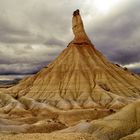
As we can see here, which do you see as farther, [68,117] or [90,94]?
[90,94]

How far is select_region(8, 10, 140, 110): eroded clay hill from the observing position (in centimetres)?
11500

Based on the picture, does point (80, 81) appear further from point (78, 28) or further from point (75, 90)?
point (78, 28)

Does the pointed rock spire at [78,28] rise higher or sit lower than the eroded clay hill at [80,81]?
higher

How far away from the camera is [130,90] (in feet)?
419

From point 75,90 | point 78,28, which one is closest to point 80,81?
point 75,90

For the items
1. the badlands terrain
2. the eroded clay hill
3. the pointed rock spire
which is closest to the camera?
the badlands terrain

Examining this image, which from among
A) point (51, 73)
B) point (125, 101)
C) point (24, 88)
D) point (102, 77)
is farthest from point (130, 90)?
point (24, 88)

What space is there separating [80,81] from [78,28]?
2774 centimetres

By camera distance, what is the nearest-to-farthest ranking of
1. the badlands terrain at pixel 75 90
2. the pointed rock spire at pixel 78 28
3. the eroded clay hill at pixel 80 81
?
1. the badlands terrain at pixel 75 90
2. the eroded clay hill at pixel 80 81
3. the pointed rock spire at pixel 78 28

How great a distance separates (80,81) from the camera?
128 meters

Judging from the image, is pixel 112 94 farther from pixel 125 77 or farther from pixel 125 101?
pixel 125 77

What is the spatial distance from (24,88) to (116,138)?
93.0 metres

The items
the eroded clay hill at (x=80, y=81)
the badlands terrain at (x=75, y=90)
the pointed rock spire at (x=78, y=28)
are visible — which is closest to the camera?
the badlands terrain at (x=75, y=90)

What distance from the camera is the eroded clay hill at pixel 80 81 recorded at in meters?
115
